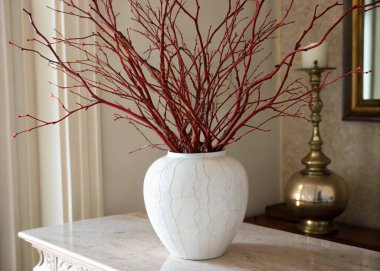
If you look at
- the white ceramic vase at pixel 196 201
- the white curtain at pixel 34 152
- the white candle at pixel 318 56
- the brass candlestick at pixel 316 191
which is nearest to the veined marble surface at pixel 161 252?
the white ceramic vase at pixel 196 201

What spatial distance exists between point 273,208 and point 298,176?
261 mm

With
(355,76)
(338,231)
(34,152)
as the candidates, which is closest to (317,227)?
(338,231)

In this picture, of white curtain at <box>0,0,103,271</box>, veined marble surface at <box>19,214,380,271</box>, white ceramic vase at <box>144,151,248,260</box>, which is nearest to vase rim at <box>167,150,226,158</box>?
white ceramic vase at <box>144,151,248,260</box>

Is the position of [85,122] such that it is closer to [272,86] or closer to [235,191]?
[235,191]

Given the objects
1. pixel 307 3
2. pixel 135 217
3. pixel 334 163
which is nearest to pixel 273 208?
pixel 334 163

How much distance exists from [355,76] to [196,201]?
824 mm

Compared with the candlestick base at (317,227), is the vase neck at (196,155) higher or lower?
higher

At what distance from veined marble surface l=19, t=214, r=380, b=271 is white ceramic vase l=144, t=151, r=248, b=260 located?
0.04m

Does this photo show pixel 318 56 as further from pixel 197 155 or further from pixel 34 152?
pixel 34 152

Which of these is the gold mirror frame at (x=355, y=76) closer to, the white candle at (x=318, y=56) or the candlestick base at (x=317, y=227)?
the white candle at (x=318, y=56)

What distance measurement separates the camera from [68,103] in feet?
4.35

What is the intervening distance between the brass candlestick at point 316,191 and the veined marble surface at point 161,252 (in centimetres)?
28

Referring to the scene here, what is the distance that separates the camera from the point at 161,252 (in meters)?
1.02

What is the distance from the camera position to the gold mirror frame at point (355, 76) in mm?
1491
